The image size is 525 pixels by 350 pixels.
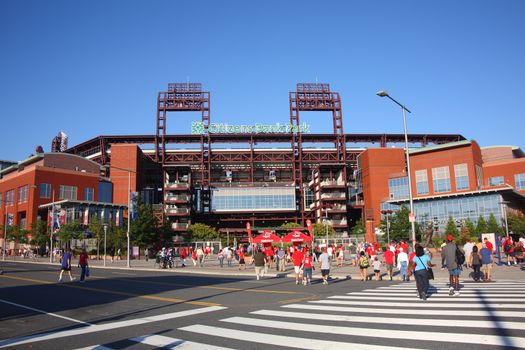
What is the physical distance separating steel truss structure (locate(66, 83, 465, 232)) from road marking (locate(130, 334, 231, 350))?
88630mm

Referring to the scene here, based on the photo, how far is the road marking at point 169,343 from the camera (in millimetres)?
7766

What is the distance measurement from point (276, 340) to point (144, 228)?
52601 millimetres

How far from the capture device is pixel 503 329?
8.20 metres

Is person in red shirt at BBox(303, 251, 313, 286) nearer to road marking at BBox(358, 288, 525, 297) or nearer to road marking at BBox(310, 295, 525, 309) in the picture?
road marking at BBox(358, 288, 525, 297)

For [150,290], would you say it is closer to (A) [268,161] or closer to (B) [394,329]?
(B) [394,329]

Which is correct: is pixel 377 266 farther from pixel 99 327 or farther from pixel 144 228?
pixel 144 228

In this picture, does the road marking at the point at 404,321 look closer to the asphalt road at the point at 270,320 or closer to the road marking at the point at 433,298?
the asphalt road at the point at 270,320

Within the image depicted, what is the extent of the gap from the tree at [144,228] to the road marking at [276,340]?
49.4m

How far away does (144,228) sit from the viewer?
58031mm

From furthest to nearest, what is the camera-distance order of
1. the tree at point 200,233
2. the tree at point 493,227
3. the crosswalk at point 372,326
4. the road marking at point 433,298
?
the tree at point 200,233 < the tree at point 493,227 < the road marking at point 433,298 < the crosswalk at point 372,326

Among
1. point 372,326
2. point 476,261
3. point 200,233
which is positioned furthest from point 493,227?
point 372,326

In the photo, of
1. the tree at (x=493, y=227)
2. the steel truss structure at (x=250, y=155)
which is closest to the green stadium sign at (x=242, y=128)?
the steel truss structure at (x=250, y=155)

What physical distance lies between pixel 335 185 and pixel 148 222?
48.3m

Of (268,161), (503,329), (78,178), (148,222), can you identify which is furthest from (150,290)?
(268,161)
